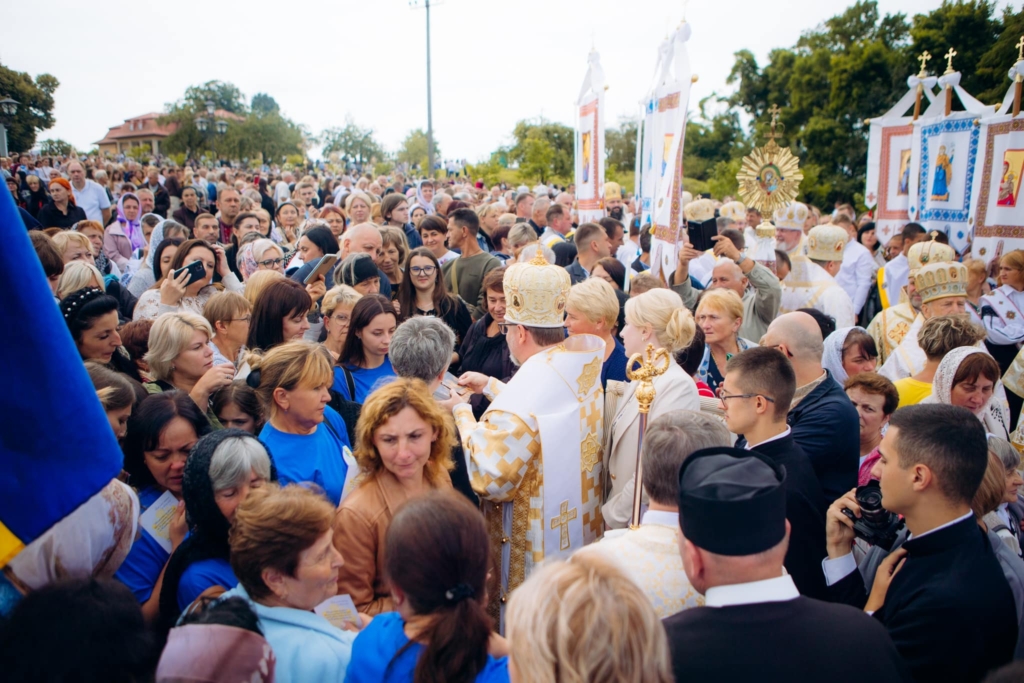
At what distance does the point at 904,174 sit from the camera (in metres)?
11.6

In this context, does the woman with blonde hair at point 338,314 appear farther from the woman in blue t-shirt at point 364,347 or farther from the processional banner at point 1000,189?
the processional banner at point 1000,189

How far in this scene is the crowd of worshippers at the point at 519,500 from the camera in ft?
6.18

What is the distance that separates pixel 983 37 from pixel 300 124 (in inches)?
2772

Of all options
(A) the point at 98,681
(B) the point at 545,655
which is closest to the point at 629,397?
(B) the point at 545,655

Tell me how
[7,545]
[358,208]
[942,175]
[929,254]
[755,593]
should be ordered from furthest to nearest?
[942,175] < [358,208] < [929,254] < [755,593] < [7,545]

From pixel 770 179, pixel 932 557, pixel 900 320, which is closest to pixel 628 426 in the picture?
pixel 932 557

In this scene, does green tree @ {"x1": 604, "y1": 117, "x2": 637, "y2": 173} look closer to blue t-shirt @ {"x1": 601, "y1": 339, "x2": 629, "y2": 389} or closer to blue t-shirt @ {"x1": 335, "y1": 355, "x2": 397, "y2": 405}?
blue t-shirt @ {"x1": 601, "y1": 339, "x2": 629, "y2": 389}

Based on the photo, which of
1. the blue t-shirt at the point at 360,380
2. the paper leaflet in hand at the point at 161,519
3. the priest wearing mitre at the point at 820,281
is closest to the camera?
the paper leaflet in hand at the point at 161,519

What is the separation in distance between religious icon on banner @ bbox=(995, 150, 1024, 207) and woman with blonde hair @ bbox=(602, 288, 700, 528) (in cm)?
604

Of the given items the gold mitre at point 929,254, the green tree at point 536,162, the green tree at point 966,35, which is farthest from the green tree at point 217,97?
the gold mitre at point 929,254

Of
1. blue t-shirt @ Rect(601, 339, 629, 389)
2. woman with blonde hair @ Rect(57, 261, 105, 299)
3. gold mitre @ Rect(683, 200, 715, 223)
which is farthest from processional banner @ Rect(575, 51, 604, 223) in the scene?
woman with blonde hair @ Rect(57, 261, 105, 299)

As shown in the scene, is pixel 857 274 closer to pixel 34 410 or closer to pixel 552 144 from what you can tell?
pixel 34 410

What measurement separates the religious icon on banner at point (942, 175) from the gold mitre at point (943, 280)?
5.18m

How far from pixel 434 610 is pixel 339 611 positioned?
0.79 m
